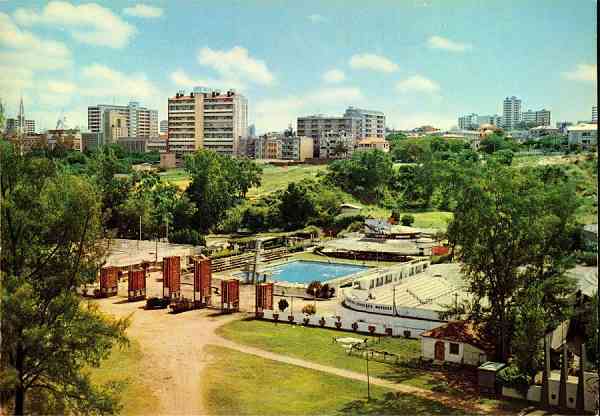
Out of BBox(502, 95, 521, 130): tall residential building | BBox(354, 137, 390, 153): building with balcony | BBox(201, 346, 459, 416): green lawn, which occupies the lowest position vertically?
BBox(201, 346, 459, 416): green lawn

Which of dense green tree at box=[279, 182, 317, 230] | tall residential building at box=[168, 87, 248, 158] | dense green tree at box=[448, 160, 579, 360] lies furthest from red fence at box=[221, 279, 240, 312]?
tall residential building at box=[168, 87, 248, 158]

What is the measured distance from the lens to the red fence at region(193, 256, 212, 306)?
11.6 metres

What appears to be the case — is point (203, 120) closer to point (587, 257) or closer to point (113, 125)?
point (113, 125)

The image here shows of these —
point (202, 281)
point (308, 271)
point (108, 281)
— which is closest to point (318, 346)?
point (202, 281)

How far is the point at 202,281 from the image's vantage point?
11625 mm

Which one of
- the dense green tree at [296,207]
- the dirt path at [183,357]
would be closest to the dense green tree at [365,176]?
the dense green tree at [296,207]

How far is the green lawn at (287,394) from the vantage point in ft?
22.1

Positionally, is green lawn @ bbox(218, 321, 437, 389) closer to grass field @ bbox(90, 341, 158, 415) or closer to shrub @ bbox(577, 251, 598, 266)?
grass field @ bbox(90, 341, 158, 415)

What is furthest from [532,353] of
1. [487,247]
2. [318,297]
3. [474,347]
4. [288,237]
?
[288,237]

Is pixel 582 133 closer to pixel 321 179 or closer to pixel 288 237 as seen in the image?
pixel 288 237

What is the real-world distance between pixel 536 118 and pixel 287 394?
19502mm

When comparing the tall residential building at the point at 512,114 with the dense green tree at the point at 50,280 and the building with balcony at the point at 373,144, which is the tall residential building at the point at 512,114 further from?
the dense green tree at the point at 50,280

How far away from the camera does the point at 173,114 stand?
35125 millimetres

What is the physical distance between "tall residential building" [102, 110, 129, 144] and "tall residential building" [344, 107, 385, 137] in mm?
15484
